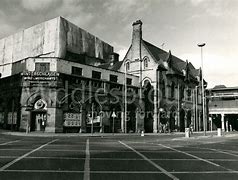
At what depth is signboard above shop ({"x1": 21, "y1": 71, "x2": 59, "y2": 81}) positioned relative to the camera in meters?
33.1

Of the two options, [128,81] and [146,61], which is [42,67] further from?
[146,61]

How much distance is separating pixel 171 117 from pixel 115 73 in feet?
48.3

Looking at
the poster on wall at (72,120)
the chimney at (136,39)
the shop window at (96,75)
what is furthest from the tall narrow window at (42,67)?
the chimney at (136,39)

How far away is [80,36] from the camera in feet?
177

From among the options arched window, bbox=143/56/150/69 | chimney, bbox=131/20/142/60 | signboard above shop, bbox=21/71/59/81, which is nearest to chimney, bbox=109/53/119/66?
chimney, bbox=131/20/142/60

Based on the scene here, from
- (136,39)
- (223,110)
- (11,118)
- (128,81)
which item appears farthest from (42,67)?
(223,110)

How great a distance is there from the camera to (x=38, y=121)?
33.8 m

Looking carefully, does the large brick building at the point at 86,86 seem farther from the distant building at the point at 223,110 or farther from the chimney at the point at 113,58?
the distant building at the point at 223,110

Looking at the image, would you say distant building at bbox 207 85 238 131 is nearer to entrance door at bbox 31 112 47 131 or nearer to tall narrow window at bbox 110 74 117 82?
tall narrow window at bbox 110 74 117 82

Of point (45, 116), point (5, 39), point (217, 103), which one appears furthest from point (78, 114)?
point (217, 103)

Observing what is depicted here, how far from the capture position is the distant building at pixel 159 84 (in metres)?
46.2

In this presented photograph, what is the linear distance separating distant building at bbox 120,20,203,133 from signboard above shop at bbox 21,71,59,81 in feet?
46.3

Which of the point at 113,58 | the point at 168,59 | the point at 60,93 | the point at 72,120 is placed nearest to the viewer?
the point at 60,93

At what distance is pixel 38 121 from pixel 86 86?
761 centimetres
